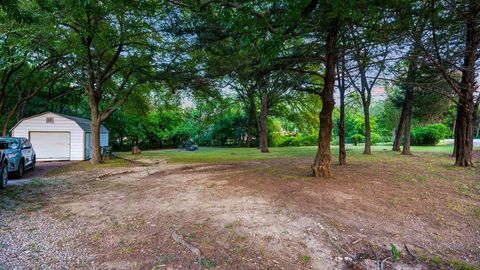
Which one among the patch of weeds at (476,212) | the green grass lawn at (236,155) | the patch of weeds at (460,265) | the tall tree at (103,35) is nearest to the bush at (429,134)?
the green grass lawn at (236,155)

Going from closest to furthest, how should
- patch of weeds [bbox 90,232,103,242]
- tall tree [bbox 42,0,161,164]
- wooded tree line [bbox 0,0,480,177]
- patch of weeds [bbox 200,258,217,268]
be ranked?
1. patch of weeds [bbox 200,258,217,268]
2. patch of weeds [bbox 90,232,103,242]
3. wooded tree line [bbox 0,0,480,177]
4. tall tree [bbox 42,0,161,164]

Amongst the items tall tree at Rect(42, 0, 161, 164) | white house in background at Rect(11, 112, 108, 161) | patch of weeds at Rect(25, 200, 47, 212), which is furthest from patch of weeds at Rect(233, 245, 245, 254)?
white house in background at Rect(11, 112, 108, 161)

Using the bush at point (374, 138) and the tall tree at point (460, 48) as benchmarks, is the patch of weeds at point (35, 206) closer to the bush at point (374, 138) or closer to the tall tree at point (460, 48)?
the tall tree at point (460, 48)

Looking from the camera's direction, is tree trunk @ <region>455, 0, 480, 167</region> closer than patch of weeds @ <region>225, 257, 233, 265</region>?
No

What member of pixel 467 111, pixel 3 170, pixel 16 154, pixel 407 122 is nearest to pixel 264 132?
pixel 407 122

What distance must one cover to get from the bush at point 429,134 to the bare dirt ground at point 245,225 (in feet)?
77.3

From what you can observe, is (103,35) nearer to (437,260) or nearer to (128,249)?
(128,249)

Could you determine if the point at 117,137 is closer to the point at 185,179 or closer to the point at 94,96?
the point at 94,96

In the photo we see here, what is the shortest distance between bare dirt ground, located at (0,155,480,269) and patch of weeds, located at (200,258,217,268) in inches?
0.5

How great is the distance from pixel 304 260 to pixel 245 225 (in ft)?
4.14

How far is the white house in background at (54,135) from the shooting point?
15.3 m

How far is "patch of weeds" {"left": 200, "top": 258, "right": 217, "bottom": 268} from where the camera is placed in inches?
131

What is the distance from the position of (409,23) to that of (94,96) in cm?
1342

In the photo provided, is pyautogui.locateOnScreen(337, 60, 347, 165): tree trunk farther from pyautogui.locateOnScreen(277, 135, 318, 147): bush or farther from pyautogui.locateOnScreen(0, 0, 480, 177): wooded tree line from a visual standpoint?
pyautogui.locateOnScreen(277, 135, 318, 147): bush
